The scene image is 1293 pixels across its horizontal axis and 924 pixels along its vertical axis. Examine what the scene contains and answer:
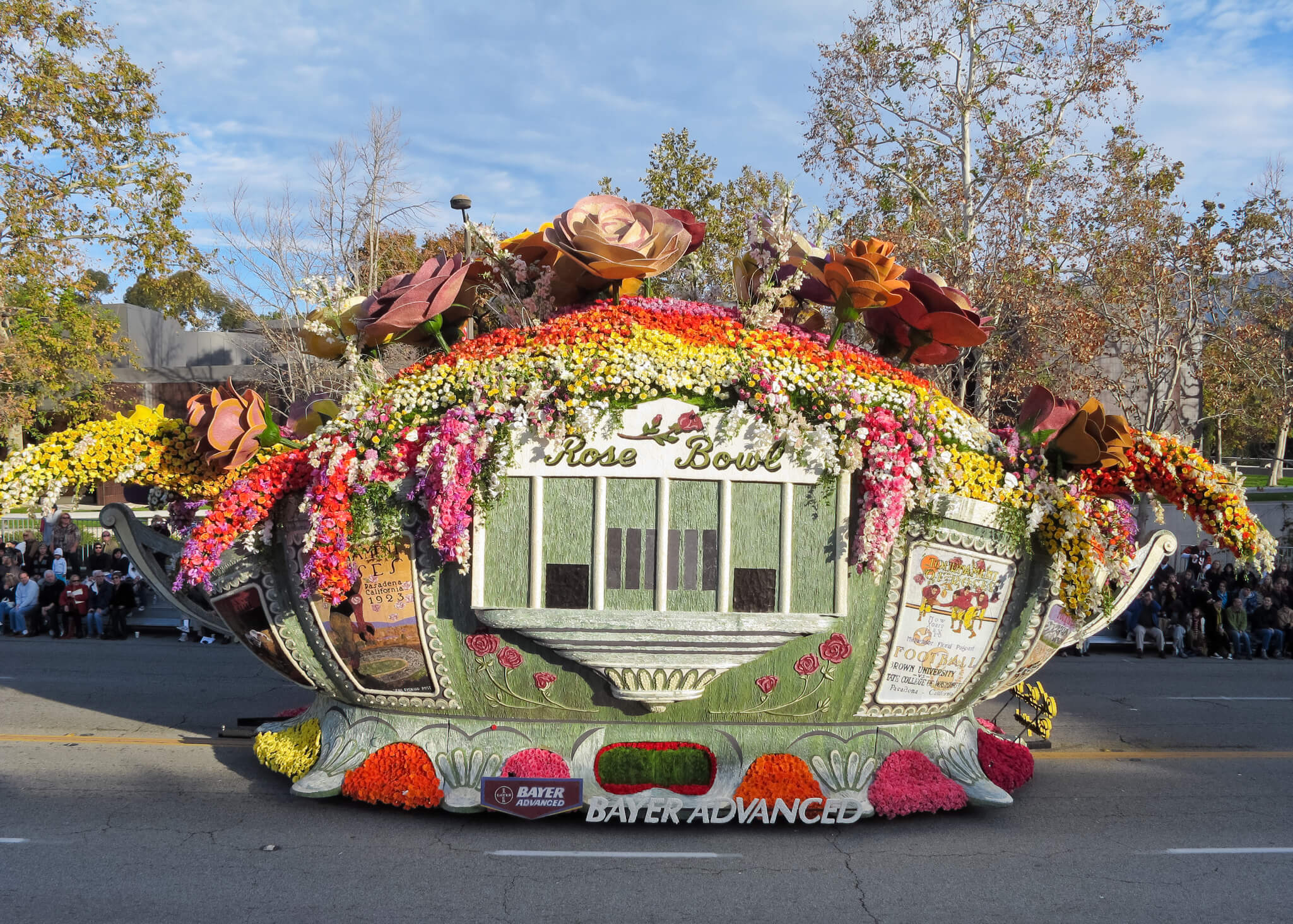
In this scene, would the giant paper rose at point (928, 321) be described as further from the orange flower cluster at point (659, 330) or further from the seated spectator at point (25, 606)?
the seated spectator at point (25, 606)

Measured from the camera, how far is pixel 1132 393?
17.0 m

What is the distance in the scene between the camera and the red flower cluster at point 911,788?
6.31 meters

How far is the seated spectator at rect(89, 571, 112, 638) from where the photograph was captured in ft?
46.2

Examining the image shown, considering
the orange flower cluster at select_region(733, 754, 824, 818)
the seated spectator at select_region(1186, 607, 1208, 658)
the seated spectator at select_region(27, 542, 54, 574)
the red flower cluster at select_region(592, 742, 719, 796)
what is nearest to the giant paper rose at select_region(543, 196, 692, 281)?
the red flower cluster at select_region(592, 742, 719, 796)

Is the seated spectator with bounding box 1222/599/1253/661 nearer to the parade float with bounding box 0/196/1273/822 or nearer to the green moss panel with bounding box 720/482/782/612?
the parade float with bounding box 0/196/1273/822

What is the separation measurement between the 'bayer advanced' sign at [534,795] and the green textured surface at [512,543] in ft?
4.00

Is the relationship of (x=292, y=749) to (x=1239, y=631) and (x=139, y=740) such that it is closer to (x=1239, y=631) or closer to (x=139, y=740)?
(x=139, y=740)

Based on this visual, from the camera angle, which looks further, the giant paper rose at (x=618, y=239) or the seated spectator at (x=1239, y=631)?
the seated spectator at (x=1239, y=631)

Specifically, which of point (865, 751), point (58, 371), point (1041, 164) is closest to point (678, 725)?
point (865, 751)

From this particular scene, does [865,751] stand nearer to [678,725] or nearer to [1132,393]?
[678,725]

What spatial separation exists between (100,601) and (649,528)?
11.8m

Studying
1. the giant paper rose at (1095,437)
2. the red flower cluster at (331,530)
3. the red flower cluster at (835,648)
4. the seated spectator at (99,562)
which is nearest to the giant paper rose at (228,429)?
the red flower cluster at (331,530)

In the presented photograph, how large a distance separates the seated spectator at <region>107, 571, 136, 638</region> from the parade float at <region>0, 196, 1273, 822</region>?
8672 mm

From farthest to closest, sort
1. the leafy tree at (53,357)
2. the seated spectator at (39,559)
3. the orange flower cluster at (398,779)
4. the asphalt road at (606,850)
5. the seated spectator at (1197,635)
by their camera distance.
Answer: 1. the leafy tree at (53,357)
2. the seated spectator at (39,559)
3. the seated spectator at (1197,635)
4. the orange flower cluster at (398,779)
5. the asphalt road at (606,850)
